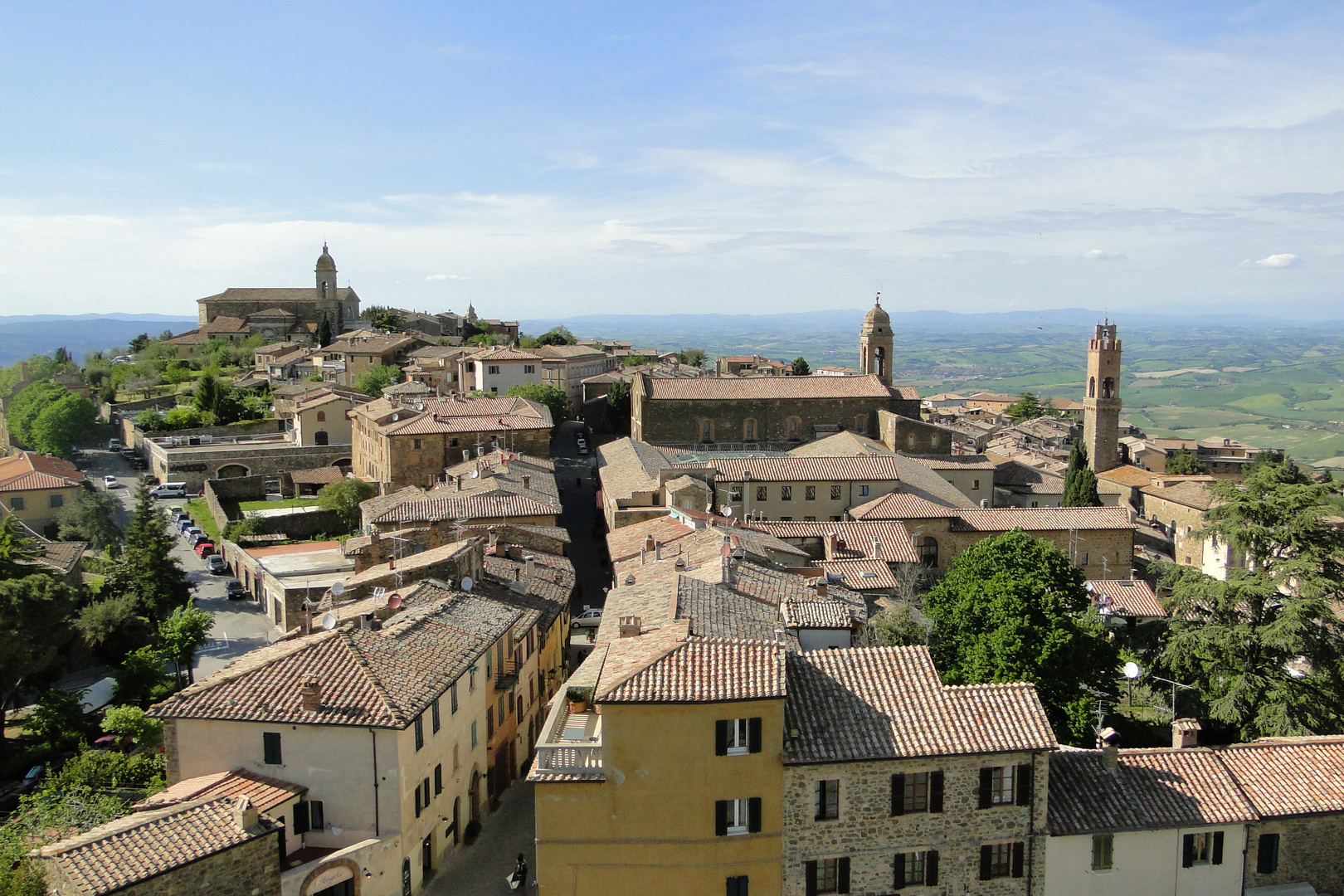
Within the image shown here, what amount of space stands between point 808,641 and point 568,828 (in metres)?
8.30

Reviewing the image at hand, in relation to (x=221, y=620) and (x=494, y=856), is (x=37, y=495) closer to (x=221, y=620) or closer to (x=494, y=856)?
(x=221, y=620)

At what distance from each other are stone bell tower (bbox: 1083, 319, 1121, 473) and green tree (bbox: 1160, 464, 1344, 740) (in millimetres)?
49589

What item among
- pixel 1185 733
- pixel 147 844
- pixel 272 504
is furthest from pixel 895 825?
pixel 272 504

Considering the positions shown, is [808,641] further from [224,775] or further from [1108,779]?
[224,775]

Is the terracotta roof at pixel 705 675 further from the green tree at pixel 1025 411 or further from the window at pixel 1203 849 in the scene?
the green tree at pixel 1025 411

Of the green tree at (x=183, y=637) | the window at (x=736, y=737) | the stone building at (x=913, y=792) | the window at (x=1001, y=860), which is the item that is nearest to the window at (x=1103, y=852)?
the stone building at (x=913, y=792)

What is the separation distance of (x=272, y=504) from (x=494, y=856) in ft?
142

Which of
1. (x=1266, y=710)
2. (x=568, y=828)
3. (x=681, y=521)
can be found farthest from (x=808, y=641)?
(x=681, y=521)

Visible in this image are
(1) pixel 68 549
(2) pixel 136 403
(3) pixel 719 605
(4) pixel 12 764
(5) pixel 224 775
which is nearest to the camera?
(5) pixel 224 775

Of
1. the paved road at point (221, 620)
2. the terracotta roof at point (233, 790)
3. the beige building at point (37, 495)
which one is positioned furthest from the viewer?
the beige building at point (37, 495)

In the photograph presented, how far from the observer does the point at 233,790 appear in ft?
56.9

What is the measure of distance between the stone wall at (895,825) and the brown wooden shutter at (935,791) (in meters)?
0.08

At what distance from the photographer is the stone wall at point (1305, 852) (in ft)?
59.4

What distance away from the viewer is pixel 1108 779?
18.0 m
